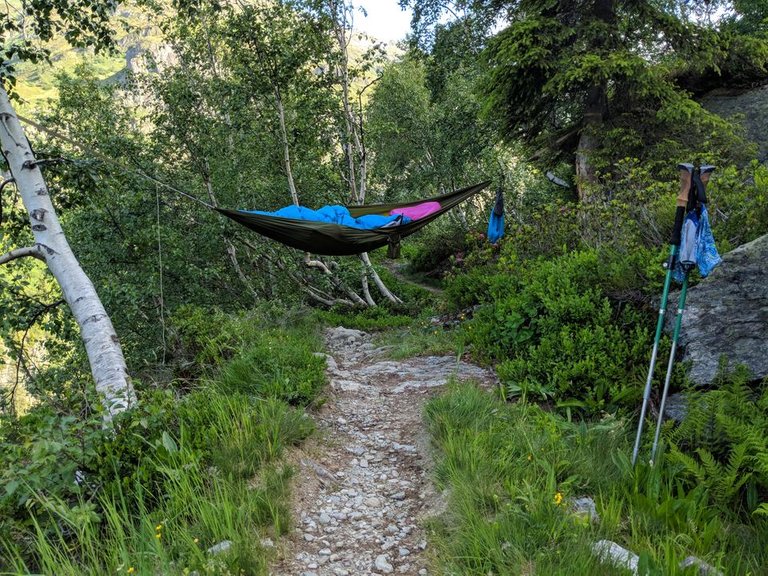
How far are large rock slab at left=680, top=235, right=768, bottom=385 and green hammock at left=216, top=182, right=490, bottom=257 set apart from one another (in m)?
3.15

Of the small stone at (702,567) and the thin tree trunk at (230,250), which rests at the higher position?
the thin tree trunk at (230,250)

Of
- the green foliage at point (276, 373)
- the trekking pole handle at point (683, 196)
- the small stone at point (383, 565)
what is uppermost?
the trekking pole handle at point (683, 196)

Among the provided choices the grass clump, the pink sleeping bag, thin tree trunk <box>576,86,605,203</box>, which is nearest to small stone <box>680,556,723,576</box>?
the grass clump

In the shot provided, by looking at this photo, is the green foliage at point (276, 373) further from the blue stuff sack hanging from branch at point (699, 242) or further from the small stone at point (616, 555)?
the blue stuff sack hanging from branch at point (699, 242)

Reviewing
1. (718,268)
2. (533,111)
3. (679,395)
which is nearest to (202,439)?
(679,395)

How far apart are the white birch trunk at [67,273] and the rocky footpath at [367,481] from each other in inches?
46.2

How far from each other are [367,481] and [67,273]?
223 cm

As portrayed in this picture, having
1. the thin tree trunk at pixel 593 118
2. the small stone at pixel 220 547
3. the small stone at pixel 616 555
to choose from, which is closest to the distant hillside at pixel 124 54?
the thin tree trunk at pixel 593 118

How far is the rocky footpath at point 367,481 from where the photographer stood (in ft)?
6.77

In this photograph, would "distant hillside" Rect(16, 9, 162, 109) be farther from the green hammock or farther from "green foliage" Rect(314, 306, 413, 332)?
"green foliage" Rect(314, 306, 413, 332)

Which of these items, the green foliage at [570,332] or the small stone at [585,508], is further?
the green foliage at [570,332]

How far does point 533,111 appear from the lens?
24.3 ft

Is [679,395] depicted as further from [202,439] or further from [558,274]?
[202,439]

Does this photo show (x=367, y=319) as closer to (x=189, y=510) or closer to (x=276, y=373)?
(x=276, y=373)
